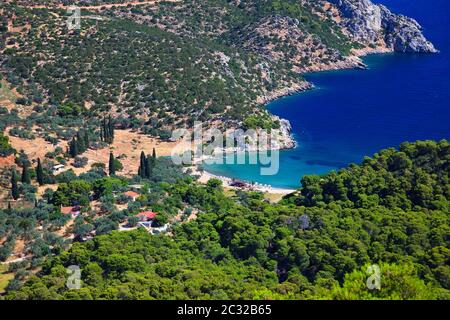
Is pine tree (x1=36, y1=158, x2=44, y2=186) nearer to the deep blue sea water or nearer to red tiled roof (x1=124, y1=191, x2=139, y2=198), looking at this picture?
red tiled roof (x1=124, y1=191, x2=139, y2=198)

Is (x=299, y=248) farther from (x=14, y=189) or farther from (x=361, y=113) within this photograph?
(x=361, y=113)

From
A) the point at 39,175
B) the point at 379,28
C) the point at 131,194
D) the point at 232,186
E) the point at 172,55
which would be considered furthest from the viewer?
the point at 379,28

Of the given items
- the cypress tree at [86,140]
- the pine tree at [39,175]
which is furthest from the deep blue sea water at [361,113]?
the pine tree at [39,175]

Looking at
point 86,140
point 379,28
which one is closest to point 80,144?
point 86,140

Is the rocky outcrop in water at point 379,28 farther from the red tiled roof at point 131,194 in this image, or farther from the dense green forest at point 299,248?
the red tiled roof at point 131,194

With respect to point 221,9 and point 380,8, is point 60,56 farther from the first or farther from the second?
point 380,8
